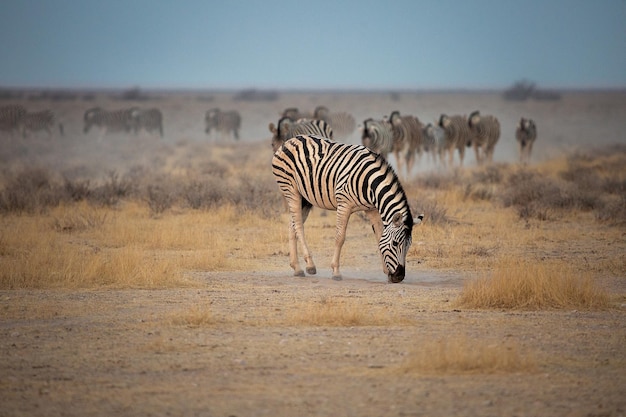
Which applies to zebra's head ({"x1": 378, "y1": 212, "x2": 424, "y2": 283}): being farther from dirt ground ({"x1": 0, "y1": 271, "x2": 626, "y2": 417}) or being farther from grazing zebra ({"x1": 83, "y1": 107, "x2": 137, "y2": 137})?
grazing zebra ({"x1": 83, "y1": 107, "x2": 137, "y2": 137})

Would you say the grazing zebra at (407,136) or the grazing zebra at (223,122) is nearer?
the grazing zebra at (407,136)

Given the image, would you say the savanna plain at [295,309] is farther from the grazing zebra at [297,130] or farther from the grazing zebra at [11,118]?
the grazing zebra at [11,118]

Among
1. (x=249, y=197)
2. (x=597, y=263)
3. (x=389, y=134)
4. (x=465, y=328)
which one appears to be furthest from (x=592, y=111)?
(x=465, y=328)

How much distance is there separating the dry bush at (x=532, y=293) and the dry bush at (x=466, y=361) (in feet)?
7.47

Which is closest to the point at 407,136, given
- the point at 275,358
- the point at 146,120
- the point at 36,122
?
the point at 275,358

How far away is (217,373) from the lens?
7.31 meters

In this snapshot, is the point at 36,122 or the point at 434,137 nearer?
the point at 434,137

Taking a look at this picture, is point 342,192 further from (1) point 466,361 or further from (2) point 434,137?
(2) point 434,137

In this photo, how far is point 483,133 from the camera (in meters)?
32.1

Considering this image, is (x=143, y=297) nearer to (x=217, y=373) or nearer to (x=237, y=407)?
(x=217, y=373)

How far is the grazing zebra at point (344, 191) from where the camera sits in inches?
436

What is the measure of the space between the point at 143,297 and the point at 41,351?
245cm

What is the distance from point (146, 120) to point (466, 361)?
45.5m

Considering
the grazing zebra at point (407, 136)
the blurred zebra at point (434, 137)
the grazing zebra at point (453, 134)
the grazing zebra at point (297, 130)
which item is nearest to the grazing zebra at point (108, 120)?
the grazing zebra at point (453, 134)
